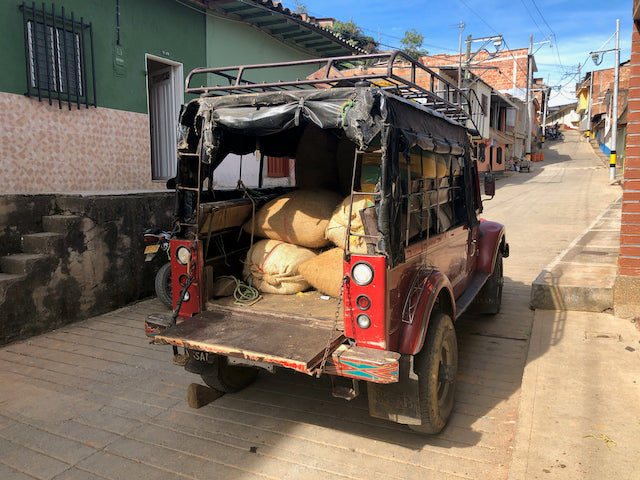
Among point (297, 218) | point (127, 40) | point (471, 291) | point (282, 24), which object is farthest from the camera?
point (282, 24)

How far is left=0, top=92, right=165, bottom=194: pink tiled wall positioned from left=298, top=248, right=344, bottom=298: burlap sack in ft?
14.8

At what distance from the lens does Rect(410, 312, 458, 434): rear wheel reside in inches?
129

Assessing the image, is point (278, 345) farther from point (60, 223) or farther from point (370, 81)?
point (60, 223)

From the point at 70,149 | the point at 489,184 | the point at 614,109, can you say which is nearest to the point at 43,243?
the point at 70,149

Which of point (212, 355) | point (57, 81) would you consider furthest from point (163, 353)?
point (57, 81)

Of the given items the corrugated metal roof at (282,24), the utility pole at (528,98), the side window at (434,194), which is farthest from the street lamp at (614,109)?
the side window at (434,194)

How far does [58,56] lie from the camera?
6605 mm

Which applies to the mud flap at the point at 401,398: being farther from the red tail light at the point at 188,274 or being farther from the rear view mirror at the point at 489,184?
the rear view mirror at the point at 489,184

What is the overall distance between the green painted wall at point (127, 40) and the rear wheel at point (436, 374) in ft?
19.7

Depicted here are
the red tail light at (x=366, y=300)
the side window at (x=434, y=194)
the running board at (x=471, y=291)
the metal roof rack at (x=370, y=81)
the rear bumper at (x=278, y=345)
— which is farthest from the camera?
the running board at (x=471, y=291)

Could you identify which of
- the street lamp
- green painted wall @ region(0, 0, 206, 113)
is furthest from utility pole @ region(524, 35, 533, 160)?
green painted wall @ region(0, 0, 206, 113)

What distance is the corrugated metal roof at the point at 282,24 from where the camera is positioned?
363 inches

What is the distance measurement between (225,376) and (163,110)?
6.71 m

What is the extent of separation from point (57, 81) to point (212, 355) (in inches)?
206
